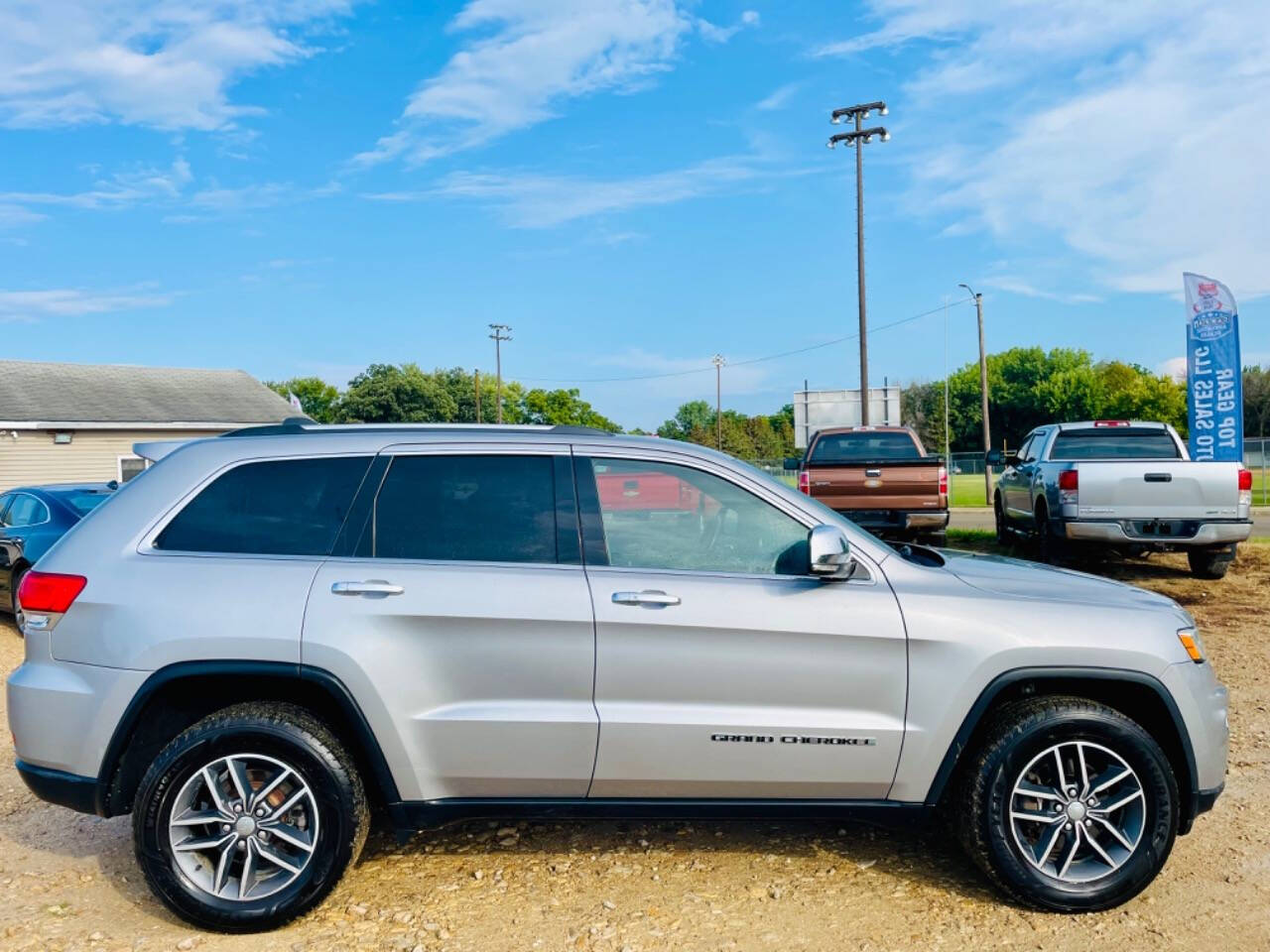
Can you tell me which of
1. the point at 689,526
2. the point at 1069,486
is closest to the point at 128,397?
the point at 1069,486

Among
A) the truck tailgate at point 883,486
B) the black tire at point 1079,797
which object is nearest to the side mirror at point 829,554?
the black tire at point 1079,797

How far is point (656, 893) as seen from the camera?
150 inches

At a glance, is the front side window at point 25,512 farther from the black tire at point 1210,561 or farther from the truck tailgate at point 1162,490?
the black tire at point 1210,561

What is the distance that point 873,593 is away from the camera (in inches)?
144

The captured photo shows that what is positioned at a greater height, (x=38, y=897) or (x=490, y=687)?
(x=490, y=687)

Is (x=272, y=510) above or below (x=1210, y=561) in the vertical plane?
above

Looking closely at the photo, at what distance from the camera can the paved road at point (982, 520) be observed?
1791cm

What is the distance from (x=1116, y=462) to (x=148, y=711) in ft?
31.1

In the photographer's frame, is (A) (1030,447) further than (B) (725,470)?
Yes

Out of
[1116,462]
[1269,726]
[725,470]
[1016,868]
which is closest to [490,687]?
[725,470]

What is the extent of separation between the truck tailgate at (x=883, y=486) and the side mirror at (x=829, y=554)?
30.1 feet

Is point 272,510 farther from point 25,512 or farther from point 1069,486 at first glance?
point 1069,486

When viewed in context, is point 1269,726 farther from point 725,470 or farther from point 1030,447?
point 1030,447

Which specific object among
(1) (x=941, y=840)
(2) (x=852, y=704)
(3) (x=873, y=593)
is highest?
(3) (x=873, y=593)
